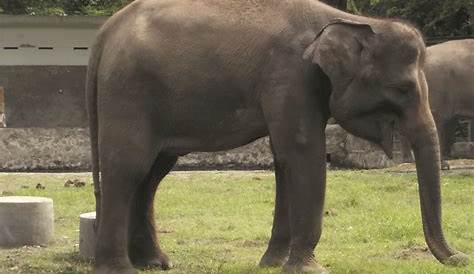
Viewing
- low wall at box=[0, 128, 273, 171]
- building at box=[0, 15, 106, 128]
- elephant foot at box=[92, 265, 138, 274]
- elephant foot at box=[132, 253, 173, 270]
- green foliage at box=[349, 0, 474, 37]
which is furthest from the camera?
green foliage at box=[349, 0, 474, 37]

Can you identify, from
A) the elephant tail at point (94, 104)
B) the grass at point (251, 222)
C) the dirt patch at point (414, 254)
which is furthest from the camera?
the dirt patch at point (414, 254)

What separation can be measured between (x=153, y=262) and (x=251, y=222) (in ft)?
8.63

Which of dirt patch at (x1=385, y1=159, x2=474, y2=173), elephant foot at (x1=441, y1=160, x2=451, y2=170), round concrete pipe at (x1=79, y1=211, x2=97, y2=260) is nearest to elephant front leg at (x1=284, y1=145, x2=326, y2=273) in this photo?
round concrete pipe at (x1=79, y1=211, x2=97, y2=260)

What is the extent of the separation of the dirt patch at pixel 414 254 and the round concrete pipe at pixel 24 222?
8.95 ft

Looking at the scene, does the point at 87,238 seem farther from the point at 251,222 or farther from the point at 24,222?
the point at 251,222

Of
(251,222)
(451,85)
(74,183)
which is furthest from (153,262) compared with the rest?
(451,85)

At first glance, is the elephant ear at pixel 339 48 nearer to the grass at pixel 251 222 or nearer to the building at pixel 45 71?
the grass at pixel 251 222

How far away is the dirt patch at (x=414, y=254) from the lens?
22.7 feet

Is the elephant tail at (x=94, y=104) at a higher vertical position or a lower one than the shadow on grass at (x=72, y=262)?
higher

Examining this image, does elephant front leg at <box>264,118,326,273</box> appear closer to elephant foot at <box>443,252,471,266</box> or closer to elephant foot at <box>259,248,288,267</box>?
elephant foot at <box>259,248,288,267</box>

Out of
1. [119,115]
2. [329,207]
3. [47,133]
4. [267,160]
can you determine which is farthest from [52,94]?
[119,115]

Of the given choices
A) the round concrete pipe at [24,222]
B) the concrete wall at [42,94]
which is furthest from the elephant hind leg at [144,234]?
the concrete wall at [42,94]

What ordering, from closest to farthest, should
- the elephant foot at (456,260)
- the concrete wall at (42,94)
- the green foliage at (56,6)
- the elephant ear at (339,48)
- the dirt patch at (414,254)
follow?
the elephant ear at (339,48)
the elephant foot at (456,260)
the dirt patch at (414,254)
the concrete wall at (42,94)
the green foliage at (56,6)

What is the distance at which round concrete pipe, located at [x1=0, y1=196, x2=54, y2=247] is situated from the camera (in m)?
7.57
